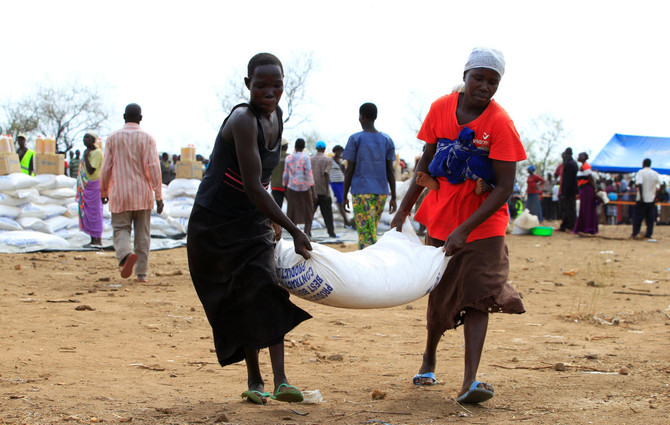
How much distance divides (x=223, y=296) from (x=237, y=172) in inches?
22.4

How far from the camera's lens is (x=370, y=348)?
4.81 metres

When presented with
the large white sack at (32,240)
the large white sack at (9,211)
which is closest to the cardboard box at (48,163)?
the large white sack at (9,211)

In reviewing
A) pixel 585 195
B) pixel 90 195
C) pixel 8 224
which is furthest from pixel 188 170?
pixel 585 195

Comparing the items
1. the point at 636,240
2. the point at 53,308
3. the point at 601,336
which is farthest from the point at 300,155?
the point at 636,240

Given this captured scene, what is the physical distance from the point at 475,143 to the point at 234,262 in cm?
131

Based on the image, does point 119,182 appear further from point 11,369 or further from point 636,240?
point 636,240

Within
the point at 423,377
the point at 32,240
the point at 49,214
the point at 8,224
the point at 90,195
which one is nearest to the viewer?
the point at 423,377

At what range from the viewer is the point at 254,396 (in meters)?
3.30

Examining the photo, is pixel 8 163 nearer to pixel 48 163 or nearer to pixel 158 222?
pixel 48 163

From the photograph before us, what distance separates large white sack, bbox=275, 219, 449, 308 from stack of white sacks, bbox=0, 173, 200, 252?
326 inches

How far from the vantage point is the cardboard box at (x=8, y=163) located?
11125 millimetres

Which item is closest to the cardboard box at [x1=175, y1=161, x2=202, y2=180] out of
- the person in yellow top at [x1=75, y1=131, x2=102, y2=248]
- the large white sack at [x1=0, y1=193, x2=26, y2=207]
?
the person in yellow top at [x1=75, y1=131, x2=102, y2=248]

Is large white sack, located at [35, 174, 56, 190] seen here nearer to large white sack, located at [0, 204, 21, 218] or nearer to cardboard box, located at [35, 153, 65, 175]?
cardboard box, located at [35, 153, 65, 175]

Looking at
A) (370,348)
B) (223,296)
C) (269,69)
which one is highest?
(269,69)
